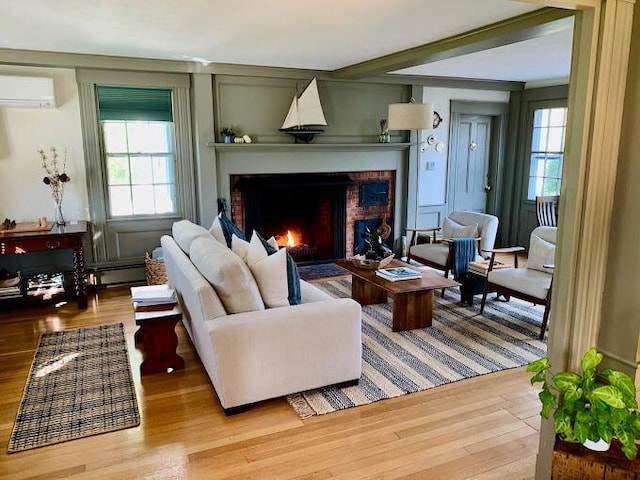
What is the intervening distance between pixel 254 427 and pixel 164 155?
12.0 feet

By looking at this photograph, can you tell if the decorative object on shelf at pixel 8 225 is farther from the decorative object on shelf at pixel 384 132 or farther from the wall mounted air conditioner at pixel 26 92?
the decorative object on shelf at pixel 384 132

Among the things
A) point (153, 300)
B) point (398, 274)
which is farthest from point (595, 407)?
point (153, 300)

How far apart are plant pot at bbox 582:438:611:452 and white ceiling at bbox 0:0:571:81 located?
2485 millimetres

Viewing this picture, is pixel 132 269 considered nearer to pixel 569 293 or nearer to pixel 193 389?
pixel 193 389

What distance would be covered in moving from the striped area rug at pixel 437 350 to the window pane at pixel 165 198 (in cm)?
257

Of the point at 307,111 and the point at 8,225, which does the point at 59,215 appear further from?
the point at 307,111

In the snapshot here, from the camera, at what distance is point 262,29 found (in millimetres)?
3811

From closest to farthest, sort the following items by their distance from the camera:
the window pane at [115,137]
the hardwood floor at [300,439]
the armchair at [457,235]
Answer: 1. the hardwood floor at [300,439]
2. the armchair at [457,235]
3. the window pane at [115,137]

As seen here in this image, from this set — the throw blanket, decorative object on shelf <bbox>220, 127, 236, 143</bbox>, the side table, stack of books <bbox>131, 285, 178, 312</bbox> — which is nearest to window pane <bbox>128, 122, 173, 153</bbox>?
decorative object on shelf <bbox>220, 127, 236, 143</bbox>

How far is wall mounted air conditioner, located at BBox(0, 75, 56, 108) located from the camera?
470 centimetres

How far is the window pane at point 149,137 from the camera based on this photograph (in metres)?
5.43

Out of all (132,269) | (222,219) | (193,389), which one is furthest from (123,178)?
(193,389)

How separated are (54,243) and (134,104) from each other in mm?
1702

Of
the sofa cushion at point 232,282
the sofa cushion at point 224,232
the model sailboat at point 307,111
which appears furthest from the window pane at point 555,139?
the sofa cushion at point 232,282
